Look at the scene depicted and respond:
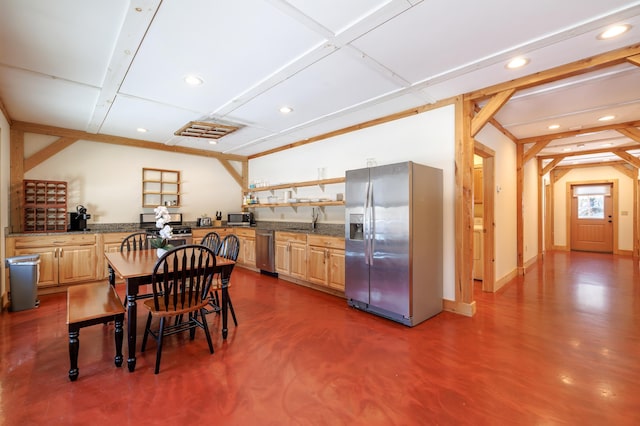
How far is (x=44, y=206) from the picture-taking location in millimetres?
4574

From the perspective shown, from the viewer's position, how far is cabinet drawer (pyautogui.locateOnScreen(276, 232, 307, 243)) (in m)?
4.83

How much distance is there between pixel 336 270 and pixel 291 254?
111cm

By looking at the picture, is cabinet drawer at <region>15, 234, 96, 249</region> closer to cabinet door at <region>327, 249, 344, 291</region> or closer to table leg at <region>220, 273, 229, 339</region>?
table leg at <region>220, 273, 229, 339</region>

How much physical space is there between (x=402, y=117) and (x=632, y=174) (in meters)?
7.89

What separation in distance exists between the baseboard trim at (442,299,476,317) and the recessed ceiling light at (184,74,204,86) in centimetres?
381

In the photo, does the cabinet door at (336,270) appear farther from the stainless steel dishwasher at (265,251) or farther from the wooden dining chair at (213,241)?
the wooden dining chair at (213,241)

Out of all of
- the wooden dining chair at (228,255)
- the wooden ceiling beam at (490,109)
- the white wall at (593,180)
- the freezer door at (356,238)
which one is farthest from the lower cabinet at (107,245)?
the white wall at (593,180)

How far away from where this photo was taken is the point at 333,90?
11.0ft

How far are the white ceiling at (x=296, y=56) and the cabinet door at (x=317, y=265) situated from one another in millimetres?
2044

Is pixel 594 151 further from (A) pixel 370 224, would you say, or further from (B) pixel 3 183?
(B) pixel 3 183

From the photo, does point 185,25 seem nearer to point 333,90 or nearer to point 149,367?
point 333,90

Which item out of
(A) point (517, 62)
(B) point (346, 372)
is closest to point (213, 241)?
(B) point (346, 372)

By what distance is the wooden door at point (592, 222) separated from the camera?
26.8 ft

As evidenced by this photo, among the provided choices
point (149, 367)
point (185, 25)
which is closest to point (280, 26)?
point (185, 25)
